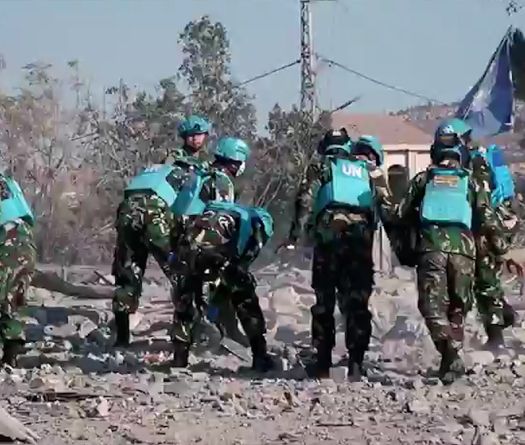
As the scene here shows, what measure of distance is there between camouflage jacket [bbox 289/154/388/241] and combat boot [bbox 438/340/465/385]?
0.93 m

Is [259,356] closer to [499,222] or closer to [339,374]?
[339,374]

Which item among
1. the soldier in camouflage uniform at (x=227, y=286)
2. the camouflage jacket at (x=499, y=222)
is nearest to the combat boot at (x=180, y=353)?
the soldier in camouflage uniform at (x=227, y=286)

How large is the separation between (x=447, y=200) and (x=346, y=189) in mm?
703

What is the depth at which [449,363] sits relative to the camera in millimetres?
7914

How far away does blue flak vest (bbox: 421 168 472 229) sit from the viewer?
25.8 ft

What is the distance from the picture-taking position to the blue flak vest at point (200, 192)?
8703mm

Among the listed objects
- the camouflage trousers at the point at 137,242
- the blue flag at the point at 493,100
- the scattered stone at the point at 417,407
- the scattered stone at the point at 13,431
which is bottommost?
the scattered stone at the point at 13,431

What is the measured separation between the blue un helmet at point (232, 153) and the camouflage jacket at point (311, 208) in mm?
572

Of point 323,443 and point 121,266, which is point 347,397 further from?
point 121,266

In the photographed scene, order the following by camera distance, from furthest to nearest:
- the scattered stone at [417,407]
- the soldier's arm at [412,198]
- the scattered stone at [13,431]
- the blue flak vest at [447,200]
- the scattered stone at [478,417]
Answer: the soldier's arm at [412,198] < the blue flak vest at [447,200] < the scattered stone at [417,407] < the scattered stone at [478,417] < the scattered stone at [13,431]

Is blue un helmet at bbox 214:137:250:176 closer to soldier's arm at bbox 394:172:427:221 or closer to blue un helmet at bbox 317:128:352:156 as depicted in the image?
blue un helmet at bbox 317:128:352:156

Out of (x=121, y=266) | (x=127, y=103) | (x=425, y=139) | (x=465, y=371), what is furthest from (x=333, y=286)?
(x=425, y=139)

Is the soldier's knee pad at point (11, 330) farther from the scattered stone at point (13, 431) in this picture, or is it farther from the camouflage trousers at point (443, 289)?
the scattered stone at point (13, 431)

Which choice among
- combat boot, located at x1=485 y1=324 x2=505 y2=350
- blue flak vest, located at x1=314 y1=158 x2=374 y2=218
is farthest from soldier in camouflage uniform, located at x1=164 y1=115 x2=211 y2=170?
combat boot, located at x1=485 y1=324 x2=505 y2=350
